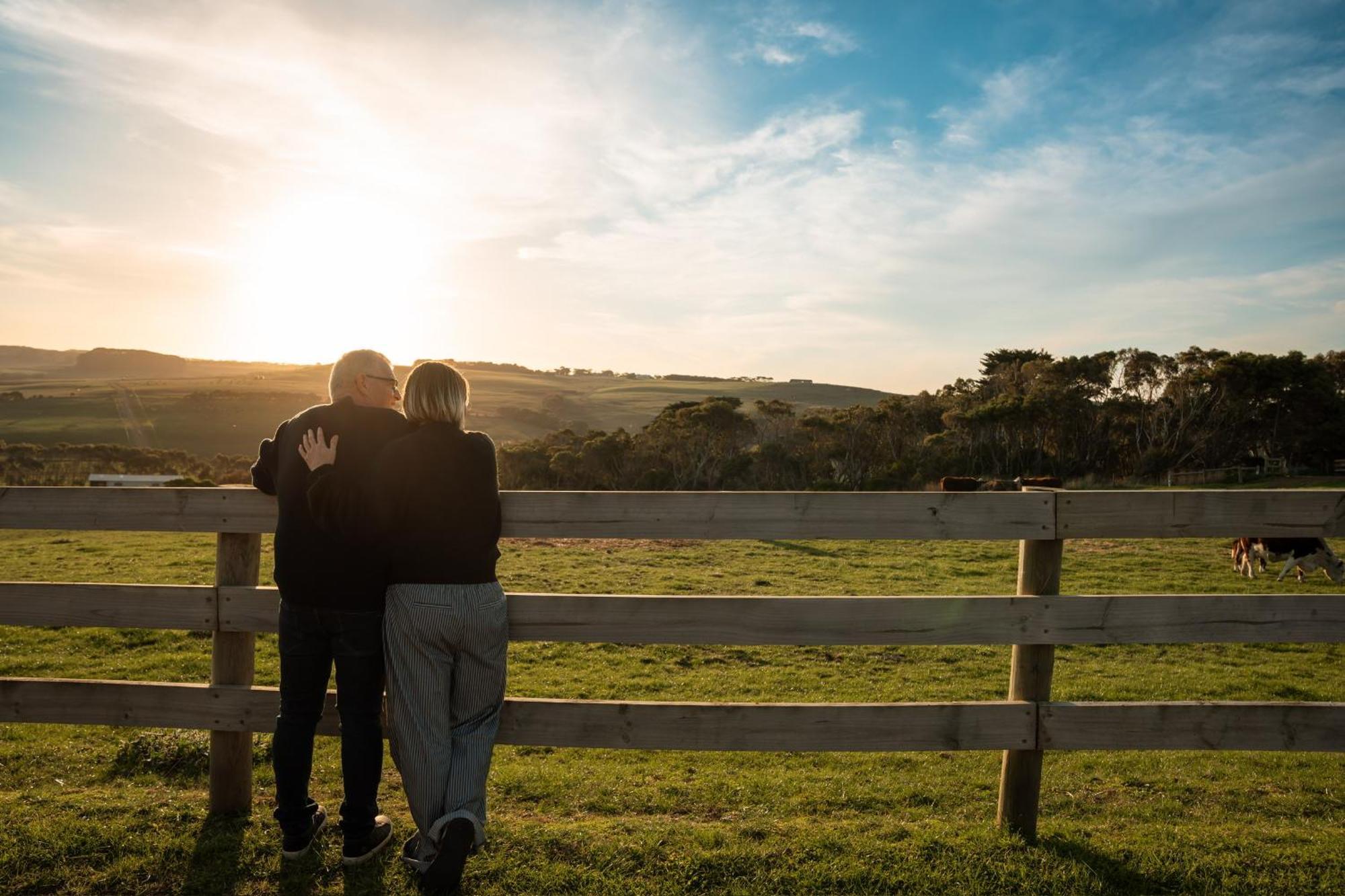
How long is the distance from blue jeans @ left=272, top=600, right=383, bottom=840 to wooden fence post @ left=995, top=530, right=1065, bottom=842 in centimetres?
297

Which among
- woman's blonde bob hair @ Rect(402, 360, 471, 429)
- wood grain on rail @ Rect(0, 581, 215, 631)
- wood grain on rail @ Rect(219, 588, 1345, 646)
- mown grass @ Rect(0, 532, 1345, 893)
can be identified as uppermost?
woman's blonde bob hair @ Rect(402, 360, 471, 429)

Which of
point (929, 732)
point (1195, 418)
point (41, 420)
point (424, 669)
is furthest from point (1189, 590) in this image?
point (41, 420)

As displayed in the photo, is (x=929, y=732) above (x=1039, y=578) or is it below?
below

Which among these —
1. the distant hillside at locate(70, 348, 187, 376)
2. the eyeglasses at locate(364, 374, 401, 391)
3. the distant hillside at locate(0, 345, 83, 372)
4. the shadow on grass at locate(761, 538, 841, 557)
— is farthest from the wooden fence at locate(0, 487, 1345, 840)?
the distant hillside at locate(0, 345, 83, 372)

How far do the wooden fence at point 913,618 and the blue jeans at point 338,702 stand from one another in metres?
0.29

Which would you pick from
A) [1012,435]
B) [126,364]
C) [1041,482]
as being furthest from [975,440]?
[126,364]

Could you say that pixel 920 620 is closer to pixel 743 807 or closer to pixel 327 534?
pixel 743 807

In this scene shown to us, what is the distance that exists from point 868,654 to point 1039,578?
226 inches

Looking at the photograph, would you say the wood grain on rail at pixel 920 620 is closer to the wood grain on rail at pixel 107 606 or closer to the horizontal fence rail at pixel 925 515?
the horizontal fence rail at pixel 925 515

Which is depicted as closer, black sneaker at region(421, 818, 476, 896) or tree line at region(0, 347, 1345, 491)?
black sneaker at region(421, 818, 476, 896)

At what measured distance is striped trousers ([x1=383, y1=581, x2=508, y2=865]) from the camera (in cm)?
364

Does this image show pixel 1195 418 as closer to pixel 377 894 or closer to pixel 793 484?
pixel 793 484

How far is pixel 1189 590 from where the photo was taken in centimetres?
1415

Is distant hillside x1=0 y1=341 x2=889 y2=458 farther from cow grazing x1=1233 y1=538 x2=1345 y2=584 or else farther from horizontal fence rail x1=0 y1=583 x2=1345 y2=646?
horizontal fence rail x1=0 y1=583 x2=1345 y2=646
